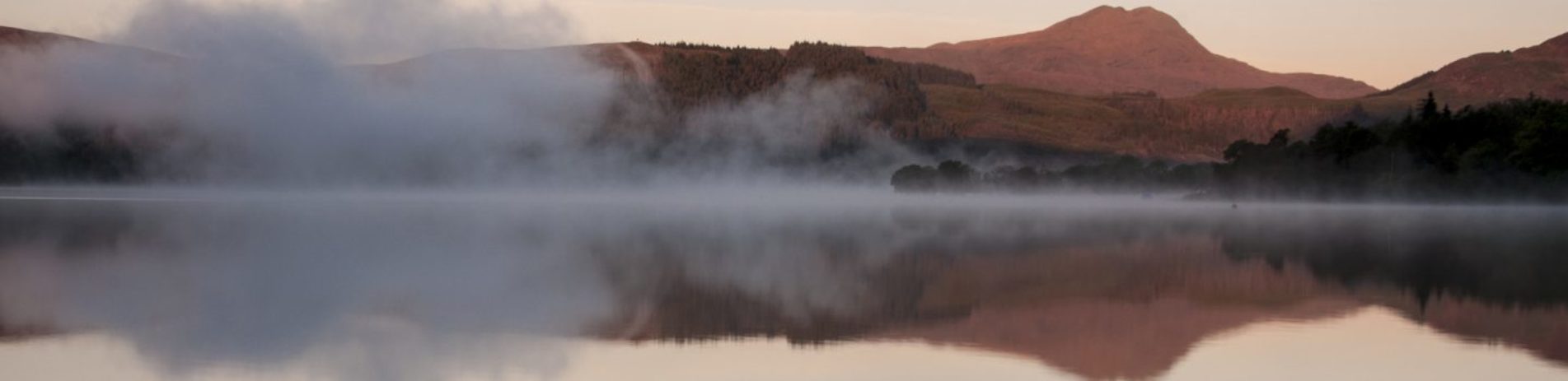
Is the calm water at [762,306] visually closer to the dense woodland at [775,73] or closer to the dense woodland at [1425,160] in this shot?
the dense woodland at [1425,160]

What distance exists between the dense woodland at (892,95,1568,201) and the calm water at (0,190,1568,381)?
46.2m

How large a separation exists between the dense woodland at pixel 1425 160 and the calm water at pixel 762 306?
4624cm

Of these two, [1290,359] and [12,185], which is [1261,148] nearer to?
[12,185]

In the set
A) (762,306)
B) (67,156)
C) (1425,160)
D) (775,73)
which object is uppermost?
(775,73)

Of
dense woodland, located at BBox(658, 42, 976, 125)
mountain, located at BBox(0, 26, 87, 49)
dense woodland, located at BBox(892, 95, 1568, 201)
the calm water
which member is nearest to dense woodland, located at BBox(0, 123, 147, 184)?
mountain, located at BBox(0, 26, 87, 49)

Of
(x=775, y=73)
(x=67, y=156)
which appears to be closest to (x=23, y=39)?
(x=67, y=156)

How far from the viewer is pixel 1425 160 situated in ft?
288

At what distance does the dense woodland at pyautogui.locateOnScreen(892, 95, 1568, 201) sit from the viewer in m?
78.2

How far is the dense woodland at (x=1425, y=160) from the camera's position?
78250 mm

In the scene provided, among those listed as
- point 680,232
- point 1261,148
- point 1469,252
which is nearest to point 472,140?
point 1261,148

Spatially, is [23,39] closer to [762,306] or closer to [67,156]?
[67,156]

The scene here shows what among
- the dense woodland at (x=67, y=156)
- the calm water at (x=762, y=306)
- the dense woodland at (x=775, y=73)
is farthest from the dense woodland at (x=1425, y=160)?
the dense woodland at (x=67, y=156)

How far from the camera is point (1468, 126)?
3346 inches

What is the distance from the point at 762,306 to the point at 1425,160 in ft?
254
